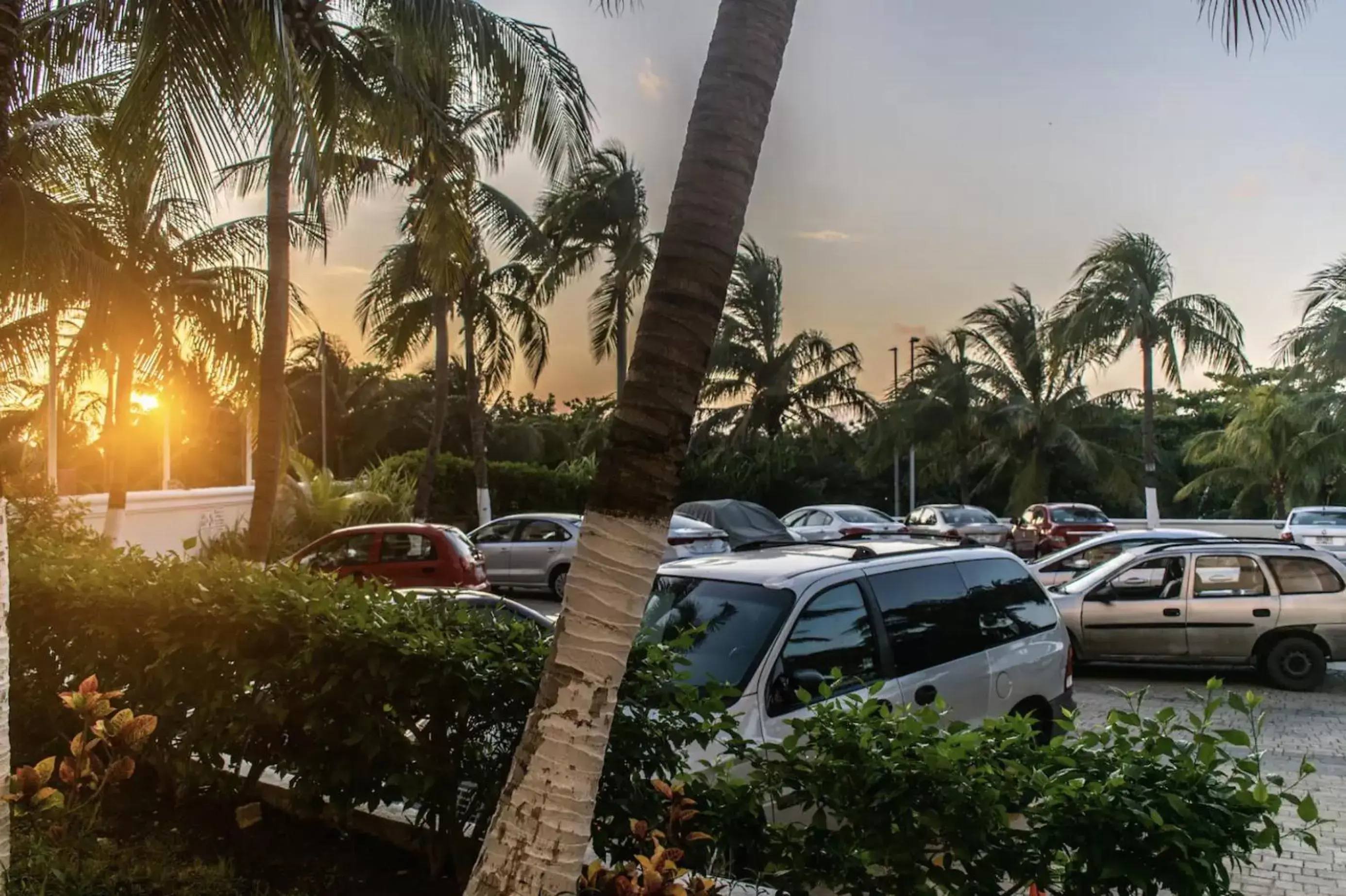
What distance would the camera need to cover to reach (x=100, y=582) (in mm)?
5488

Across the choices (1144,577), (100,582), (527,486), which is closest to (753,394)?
(527,486)

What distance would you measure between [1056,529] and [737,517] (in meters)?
9.10

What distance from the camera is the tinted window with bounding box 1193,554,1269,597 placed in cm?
1073

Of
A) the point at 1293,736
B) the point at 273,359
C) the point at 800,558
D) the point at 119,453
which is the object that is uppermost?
the point at 273,359

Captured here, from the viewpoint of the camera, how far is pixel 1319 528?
21.7 meters

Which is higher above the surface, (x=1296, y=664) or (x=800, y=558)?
(x=800, y=558)

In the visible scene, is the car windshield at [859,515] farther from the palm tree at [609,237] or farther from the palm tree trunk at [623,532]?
the palm tree trunk at [623,532]

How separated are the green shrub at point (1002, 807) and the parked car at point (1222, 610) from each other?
7911 millimetres

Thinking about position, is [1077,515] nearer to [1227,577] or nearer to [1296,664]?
[1227,577]

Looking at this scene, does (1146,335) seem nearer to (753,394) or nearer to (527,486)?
(753,394)

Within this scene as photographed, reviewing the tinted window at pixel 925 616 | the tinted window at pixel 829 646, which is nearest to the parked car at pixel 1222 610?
the tinted window at pixel 925 616

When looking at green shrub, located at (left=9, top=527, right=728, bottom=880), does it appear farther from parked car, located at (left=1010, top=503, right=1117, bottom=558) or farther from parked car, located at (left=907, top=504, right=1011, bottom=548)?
parked car, located at (left=1010, top=503, right=1117, bottom=558)

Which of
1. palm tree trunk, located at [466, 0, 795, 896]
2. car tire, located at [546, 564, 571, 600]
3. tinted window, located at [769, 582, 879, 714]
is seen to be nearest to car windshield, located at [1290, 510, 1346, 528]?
car tire, located at [546, 564, 571, 600]

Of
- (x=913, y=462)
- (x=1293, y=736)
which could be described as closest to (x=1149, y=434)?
(x=913, y=462)
